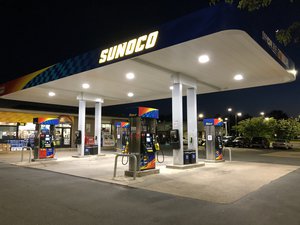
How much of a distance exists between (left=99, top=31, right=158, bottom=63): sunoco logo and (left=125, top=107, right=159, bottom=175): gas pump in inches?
84.3

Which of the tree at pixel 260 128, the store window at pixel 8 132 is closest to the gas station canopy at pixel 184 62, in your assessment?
the store window at pixel 8 132

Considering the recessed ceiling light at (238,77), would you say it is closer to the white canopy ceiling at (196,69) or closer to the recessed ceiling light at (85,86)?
the white canopy ceiling at (196,69)

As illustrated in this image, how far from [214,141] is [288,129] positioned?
23660 millimetres

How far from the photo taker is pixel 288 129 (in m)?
32.2

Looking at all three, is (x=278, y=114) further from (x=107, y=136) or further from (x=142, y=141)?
(x=142, y=141)

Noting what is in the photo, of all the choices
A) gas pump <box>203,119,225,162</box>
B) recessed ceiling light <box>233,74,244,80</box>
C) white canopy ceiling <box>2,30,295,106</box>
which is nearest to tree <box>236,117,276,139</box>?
gas pump <box>203,119,225,162</box>

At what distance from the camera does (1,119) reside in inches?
765

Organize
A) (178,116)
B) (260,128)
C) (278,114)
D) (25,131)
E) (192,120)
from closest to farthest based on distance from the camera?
(178,116) → (192,120) → (25,131) → (260,128) → (278,114)

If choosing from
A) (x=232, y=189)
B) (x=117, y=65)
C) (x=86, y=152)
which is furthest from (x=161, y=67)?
(x=86, y=152)

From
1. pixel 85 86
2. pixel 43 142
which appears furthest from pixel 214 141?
pixel 43 142

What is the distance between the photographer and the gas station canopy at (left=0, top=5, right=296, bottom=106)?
6.62 m

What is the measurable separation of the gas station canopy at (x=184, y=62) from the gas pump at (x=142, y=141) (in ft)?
6.21

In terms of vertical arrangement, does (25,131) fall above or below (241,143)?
above

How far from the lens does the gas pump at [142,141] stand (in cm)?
902
